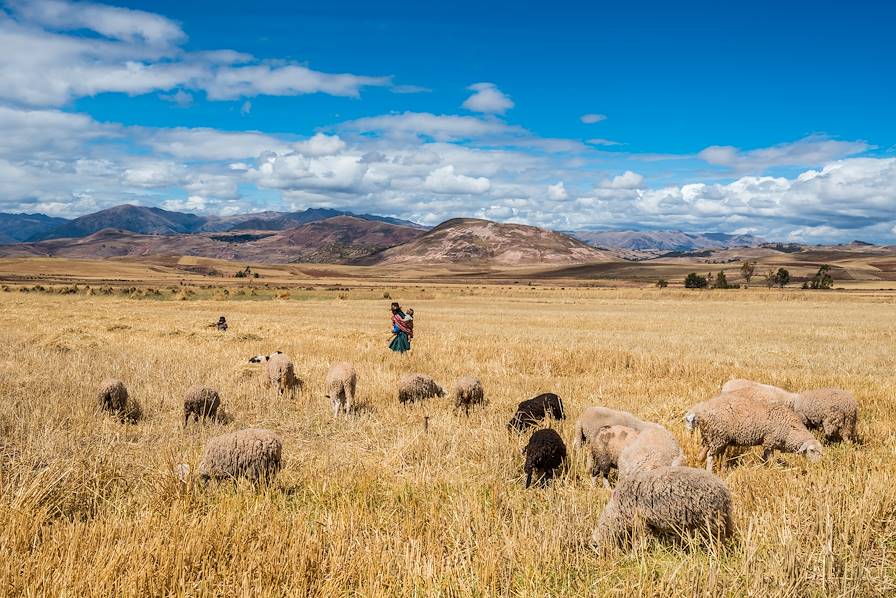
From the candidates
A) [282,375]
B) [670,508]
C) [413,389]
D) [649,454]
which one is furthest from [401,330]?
[670,508]

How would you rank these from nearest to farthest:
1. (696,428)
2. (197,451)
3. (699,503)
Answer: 1. (699,503)
2. (197,451)
3. (696,428)

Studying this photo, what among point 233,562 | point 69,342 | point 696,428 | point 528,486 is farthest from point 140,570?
point 69,342

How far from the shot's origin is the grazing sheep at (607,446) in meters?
7.19

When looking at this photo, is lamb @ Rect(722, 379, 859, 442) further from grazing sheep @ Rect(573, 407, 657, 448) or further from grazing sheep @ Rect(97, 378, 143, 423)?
grazing sheep @ Rect(97, 378, 143, 423)

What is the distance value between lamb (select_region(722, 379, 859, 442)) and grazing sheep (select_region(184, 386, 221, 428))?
32.2 feet

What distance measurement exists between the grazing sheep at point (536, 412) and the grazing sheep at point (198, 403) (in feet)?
19.6

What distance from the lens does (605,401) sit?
12.0 metres

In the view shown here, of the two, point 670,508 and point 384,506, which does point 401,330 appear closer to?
point 384,506

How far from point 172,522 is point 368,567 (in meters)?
2.12

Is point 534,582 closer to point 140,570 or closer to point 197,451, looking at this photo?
point 140,570

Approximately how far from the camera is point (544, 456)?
24.0 ft

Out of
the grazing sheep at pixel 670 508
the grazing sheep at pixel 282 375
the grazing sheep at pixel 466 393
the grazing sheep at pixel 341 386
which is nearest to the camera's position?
the grazing sheep at pixel 670 508

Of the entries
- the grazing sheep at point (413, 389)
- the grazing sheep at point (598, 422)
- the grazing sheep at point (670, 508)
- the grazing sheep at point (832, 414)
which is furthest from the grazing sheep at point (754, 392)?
the grazing sheep at point (413, 389)

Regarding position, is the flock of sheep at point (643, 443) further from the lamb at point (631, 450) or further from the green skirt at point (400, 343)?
the green skirt at point (400, 343)
